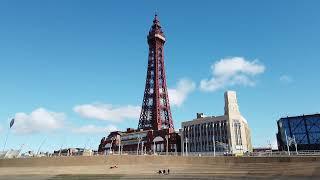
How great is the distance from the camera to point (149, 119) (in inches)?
5458

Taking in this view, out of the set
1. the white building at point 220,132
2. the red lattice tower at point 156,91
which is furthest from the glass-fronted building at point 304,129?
the red lattice tower at point 156,91

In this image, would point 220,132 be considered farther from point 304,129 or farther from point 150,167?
point 150,167

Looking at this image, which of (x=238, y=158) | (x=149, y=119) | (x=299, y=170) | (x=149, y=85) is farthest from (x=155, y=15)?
(x=299, y=170)

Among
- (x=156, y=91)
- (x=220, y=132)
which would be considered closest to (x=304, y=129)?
(x=220, y=132)

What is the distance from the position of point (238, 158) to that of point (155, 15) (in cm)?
9987

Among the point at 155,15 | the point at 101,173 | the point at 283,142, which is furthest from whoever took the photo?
the point at 155,15

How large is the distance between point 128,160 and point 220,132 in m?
42.0

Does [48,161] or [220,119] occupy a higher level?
[220,119]

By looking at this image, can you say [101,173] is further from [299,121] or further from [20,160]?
[299,121]

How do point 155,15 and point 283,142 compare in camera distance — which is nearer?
point 283,142

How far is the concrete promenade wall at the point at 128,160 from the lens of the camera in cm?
6814

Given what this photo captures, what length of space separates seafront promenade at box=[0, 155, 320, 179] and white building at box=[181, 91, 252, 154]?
2784 cm

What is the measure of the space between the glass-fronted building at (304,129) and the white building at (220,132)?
16.5 meters

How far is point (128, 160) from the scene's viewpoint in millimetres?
74375
